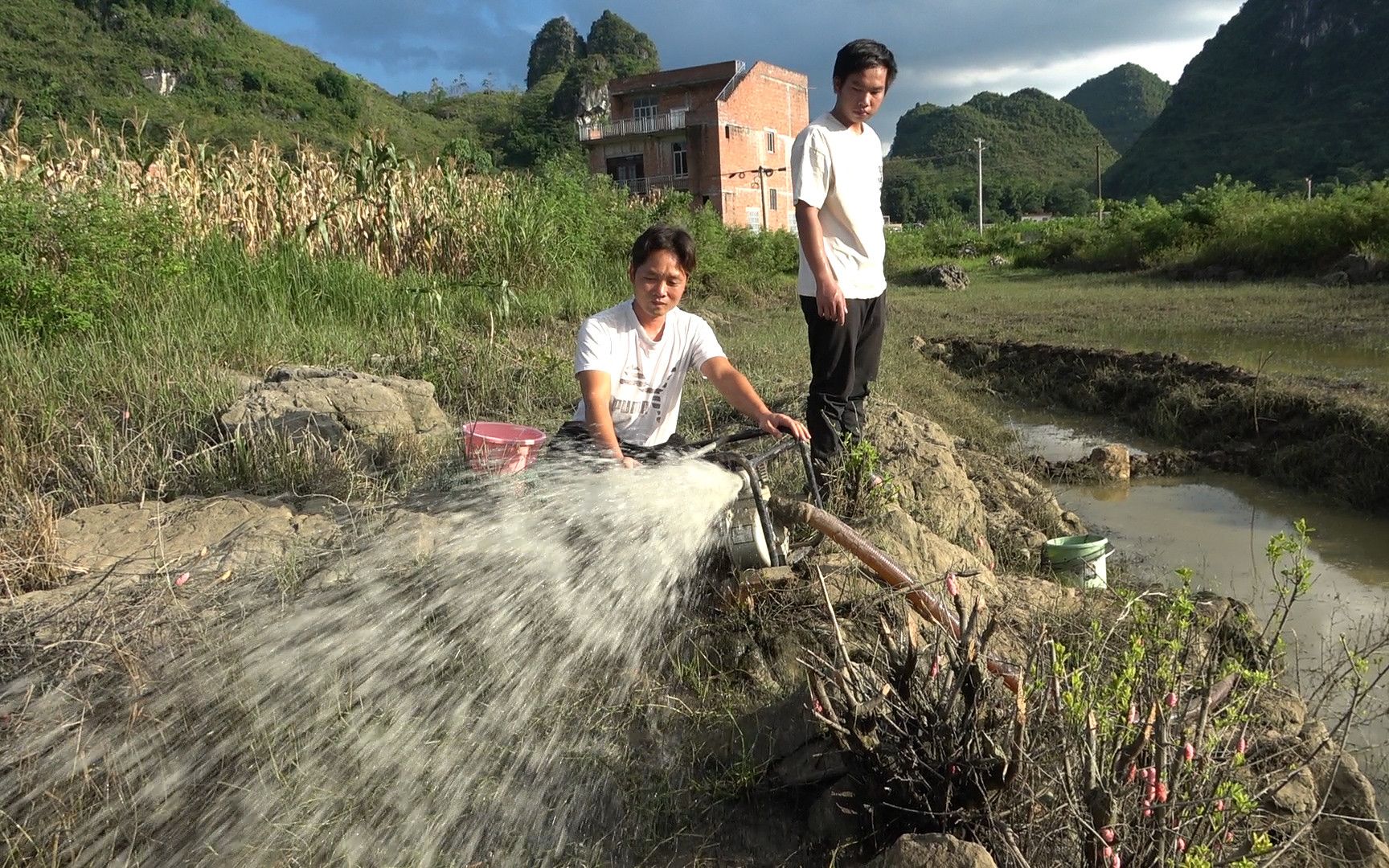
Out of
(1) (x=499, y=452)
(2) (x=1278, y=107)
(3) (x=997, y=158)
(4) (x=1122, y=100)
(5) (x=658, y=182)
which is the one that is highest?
(4) (x=1122, y=100)

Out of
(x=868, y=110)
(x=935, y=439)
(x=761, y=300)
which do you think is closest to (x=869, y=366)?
(x=868, y=110)

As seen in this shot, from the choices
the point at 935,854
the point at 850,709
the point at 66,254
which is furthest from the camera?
the point at 66,254

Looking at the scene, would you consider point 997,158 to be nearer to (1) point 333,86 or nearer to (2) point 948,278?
(1) point 333,86

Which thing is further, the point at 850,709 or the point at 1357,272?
the point at 1357,272

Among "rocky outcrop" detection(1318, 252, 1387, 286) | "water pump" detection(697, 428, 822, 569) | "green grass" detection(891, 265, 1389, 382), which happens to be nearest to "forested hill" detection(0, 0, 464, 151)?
"green grass" detection(891, 265, 1389, 382)

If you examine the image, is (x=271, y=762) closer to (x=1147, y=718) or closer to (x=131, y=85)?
(x=1147, y=718)

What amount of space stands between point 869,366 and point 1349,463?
4093 mm

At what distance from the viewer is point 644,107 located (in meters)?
45.1

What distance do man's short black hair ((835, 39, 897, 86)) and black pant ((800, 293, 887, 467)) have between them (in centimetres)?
90

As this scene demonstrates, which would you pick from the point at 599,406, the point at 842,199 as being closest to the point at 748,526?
the point at 599,406

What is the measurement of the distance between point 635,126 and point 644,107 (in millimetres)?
3591

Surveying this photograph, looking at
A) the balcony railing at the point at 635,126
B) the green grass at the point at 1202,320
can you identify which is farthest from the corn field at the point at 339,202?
the balcony railing at the point at 635,126

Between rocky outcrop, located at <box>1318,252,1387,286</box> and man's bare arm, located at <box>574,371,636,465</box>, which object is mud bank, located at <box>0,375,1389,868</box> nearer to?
man's bare arm, located at <box>574,371,636,465</box>

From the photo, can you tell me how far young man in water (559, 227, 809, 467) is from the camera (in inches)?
123
